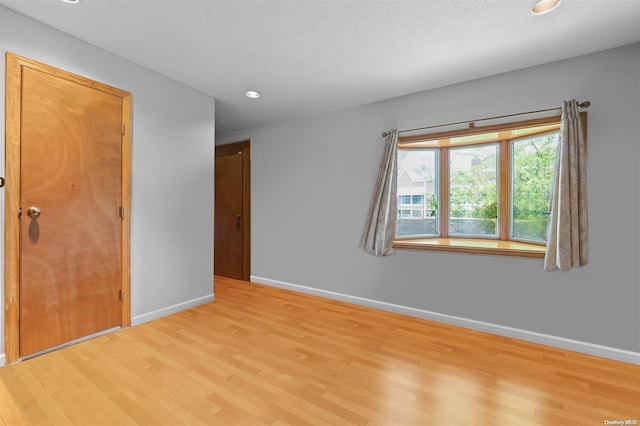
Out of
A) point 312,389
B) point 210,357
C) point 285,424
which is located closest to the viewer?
point 285,424

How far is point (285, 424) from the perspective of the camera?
145cm

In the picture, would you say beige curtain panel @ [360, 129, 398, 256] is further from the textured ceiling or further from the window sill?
the textured ceiling

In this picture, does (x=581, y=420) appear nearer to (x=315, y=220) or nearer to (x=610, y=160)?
(x=610, y=160)

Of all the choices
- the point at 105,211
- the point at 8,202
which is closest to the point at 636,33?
the point at 105,211

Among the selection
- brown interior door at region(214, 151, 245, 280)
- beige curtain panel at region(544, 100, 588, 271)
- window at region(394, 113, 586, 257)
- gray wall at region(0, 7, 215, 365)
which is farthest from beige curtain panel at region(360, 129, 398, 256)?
brown interior door at region(214, 151, 245, 280)

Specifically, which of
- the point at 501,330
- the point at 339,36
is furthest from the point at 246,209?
the point at 501,330

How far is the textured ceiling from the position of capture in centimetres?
179

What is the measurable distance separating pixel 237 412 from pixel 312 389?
44 centimetres

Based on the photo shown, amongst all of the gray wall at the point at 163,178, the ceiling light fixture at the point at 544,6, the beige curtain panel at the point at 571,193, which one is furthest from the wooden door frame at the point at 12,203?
the beige curtain panel at the point at 571,193

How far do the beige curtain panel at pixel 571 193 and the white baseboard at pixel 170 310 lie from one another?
11.1ft

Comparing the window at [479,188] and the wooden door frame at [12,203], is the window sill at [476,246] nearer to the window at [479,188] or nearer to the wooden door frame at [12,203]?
the window at [479,188]

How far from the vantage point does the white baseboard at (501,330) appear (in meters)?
2.15

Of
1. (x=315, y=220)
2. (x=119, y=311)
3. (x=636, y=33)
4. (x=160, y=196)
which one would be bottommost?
(x=119, y=311)

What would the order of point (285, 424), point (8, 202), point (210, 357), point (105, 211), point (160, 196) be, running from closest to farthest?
point (285, 424) < point (8, 202) < point (210, 357) < point (105, 211) < point (160, 196)
